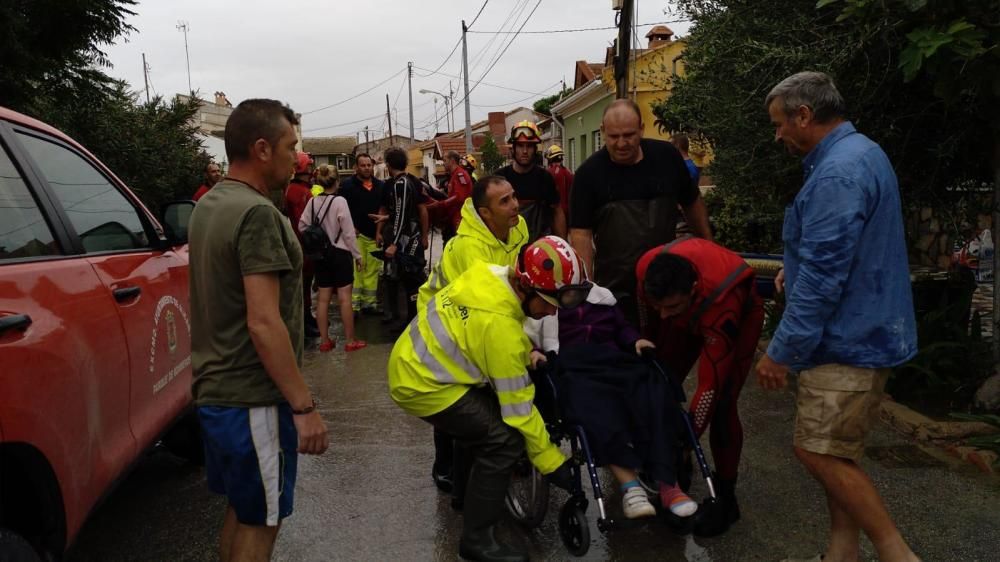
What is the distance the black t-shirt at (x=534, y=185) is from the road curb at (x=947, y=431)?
2.86 metres

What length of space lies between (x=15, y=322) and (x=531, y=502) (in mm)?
2213

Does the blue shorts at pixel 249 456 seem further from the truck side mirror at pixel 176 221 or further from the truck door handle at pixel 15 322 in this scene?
the truck side mirror at pixel 176 221

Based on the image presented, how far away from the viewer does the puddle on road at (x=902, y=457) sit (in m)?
4.11

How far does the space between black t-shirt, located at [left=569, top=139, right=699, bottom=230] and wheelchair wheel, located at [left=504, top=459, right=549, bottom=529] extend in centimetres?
146

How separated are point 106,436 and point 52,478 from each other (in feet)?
1.32

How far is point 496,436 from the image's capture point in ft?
9.98

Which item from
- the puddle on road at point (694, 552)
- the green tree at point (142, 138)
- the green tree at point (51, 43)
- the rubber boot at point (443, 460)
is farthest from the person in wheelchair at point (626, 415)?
the green tree at point (142, 138)

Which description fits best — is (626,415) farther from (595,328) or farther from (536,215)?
(536,215)

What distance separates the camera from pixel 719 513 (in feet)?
10.9

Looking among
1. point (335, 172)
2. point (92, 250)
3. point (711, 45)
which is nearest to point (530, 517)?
point (92, 250)

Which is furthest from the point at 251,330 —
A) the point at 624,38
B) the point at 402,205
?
the point at 624,38

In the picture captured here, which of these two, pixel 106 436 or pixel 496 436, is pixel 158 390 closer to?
pixel 106 436

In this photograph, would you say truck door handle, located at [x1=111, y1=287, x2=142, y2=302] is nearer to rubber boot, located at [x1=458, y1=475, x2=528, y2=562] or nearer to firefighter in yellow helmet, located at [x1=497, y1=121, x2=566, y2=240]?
rubber boot, located at [x1=458, y1=475, x2=528, y2=562]

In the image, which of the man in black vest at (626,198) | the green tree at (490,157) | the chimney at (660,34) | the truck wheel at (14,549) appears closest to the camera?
the truck wheel at (14,549)
